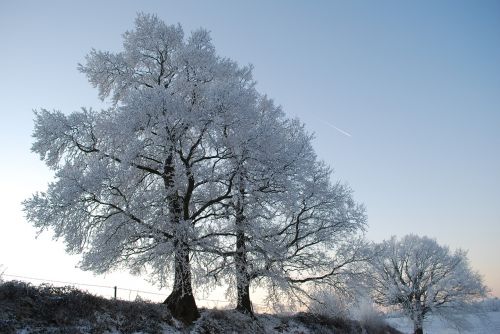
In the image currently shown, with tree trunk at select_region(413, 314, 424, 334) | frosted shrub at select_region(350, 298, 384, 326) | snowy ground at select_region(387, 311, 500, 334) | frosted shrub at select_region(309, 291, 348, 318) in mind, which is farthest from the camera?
snowy ground at select_region(387, 311, 500, 334)

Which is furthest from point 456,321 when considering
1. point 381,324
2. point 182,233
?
point 182,233

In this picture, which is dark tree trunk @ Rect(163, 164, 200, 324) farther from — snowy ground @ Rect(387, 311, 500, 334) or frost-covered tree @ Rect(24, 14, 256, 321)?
snowy ground @ Rect(387, 311, 500, 334)

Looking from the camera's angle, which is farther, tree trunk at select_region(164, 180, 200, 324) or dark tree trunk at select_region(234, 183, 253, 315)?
dark tree trunk at select_region(234, 183, 253, 315)

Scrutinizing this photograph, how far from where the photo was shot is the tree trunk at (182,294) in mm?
14555

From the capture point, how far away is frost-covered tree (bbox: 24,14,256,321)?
46.2 ft

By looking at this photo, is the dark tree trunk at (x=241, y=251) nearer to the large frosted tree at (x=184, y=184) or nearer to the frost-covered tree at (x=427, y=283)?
the large frosted tree at (x=184, y=184)

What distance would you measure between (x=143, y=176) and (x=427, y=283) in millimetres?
32729

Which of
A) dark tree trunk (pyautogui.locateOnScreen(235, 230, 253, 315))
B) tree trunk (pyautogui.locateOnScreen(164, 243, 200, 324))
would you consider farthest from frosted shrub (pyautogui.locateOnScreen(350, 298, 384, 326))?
tree trunk (pyautogui.locateOnScreen(164, 243, 200, 324))

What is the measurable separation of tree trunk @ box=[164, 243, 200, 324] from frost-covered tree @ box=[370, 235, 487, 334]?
2540 cm

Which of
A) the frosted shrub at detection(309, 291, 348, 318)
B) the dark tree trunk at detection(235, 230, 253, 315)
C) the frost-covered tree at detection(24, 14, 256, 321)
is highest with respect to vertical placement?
the frost-covered tree at detection(24, 14, 256, 321)

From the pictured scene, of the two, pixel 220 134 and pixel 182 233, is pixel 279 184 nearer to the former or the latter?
pixel 220 134

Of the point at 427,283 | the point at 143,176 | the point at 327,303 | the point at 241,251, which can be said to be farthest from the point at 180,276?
the point at 427,283

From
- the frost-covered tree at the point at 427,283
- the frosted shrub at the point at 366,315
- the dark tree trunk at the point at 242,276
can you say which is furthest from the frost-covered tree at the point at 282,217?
the frost-covered tree at the point at 427,283

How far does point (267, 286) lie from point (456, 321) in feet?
91.5
